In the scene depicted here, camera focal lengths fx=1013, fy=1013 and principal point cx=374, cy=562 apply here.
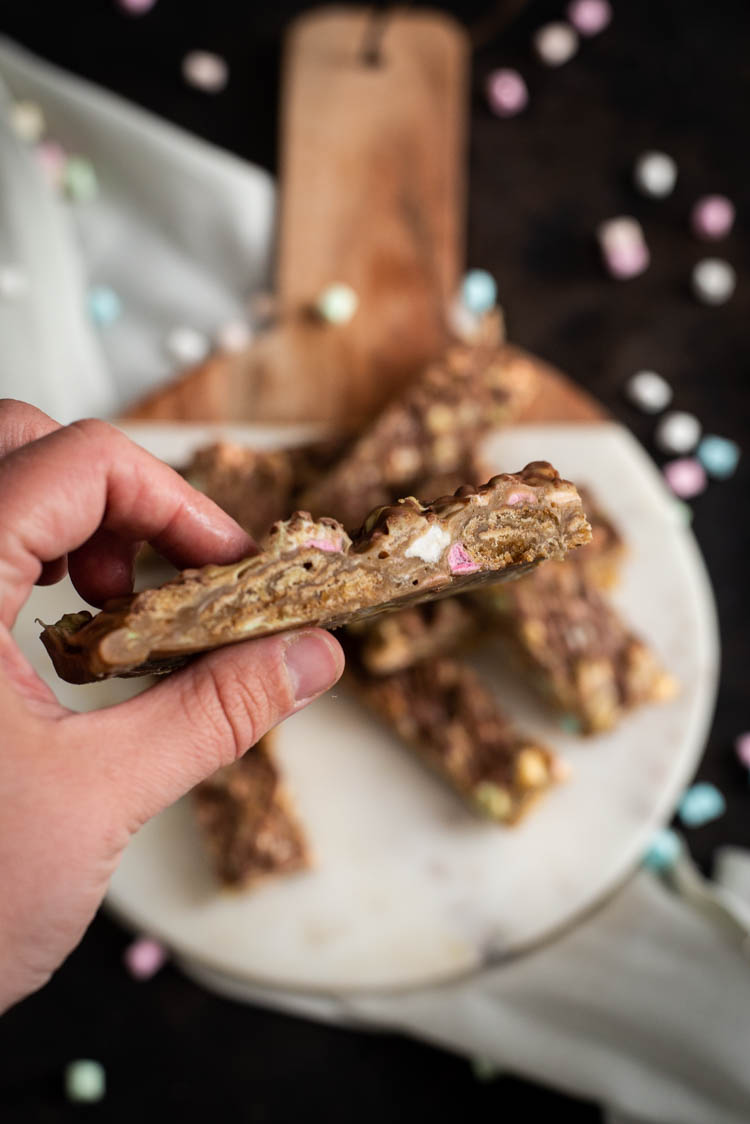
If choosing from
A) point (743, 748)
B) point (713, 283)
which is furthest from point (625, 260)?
point (743, 748)

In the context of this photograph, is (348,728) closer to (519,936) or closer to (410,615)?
(410,615)

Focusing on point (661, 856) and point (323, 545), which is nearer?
point (323, 545)

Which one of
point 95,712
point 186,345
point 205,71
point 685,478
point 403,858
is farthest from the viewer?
point 205,71

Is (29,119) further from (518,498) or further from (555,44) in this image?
(518,498)

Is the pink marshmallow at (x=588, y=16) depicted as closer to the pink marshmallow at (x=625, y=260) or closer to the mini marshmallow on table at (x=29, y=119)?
the pink marshmallow at (x=625, y=260)

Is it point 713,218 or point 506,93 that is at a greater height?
point 506,93

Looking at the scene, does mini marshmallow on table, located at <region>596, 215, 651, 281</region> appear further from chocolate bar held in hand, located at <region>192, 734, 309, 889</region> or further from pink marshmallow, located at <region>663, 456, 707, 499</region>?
chocolate bar held in hand, located at <region>192, 734, 309, 889</region>

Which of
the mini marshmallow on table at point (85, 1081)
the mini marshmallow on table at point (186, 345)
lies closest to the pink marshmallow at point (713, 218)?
the mini marshmallow on table at point (186, 345)
